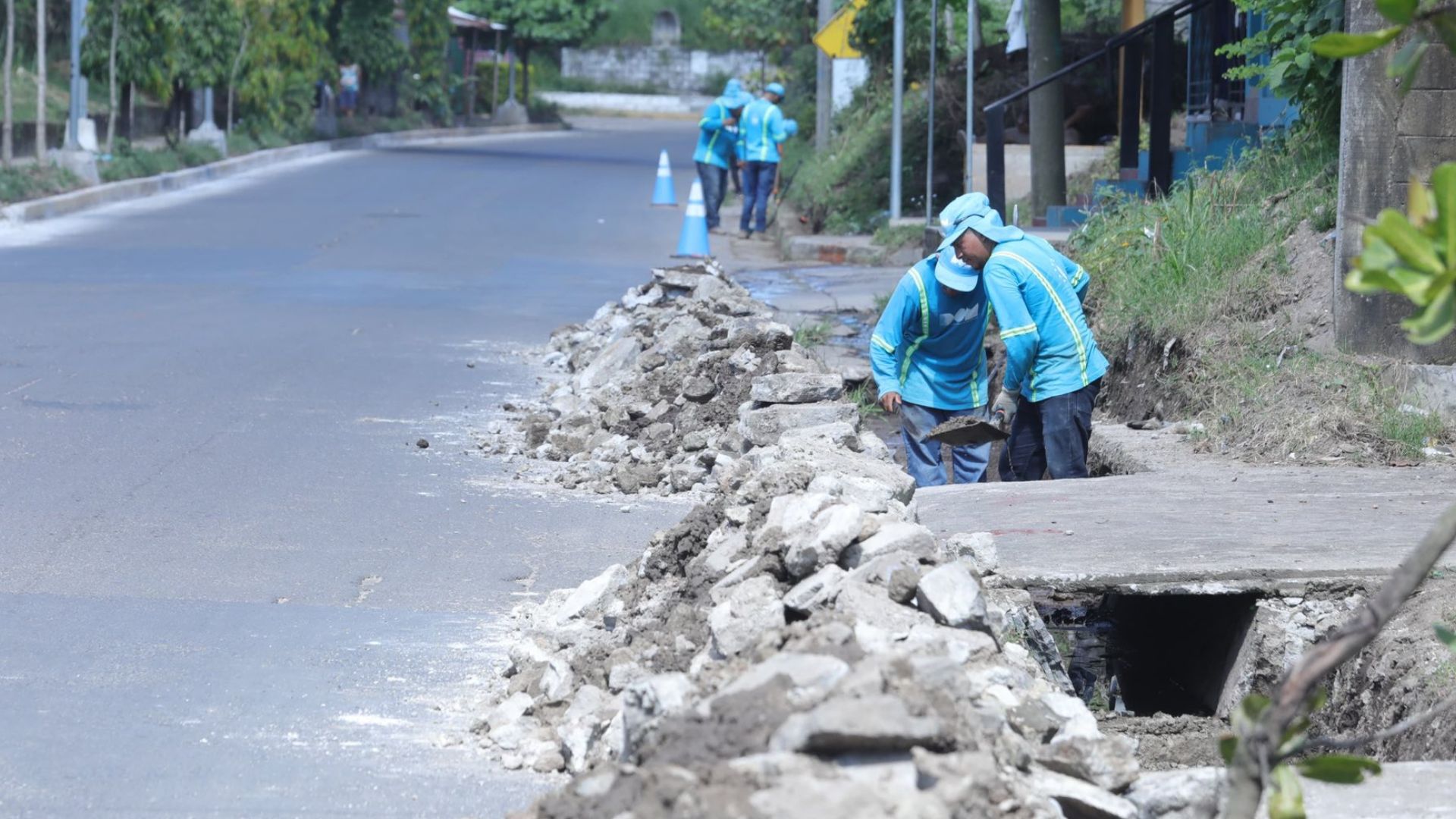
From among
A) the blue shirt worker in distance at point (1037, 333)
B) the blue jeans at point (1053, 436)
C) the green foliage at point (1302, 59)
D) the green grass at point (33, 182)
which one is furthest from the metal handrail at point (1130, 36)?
the green grass at point (33, 182)

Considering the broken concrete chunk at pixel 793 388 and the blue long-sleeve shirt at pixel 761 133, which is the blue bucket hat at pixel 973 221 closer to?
the broken concrete chunk at pixel 793 388

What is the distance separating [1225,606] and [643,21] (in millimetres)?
67608

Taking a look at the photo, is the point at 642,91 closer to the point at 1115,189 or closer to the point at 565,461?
the point at 1115,189

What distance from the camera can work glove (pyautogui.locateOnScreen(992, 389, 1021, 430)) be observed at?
758 centimetres

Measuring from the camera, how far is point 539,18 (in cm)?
5547

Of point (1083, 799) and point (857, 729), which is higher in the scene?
point (857, 729)

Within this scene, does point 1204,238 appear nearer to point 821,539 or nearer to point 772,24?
point 821,539

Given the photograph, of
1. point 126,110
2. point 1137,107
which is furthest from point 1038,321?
point 126,110

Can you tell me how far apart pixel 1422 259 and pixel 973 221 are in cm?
506

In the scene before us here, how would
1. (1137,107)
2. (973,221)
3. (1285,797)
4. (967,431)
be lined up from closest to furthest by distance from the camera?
(1285,797)
(973,221)
(967,431)
(1137,107)

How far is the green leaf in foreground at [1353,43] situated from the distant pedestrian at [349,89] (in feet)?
139

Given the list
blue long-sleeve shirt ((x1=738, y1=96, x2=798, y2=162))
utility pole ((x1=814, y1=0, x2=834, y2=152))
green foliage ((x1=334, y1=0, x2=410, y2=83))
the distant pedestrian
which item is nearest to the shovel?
blue long-sleeve shirt ((x1=738, y1=96, x2=798, y2=162))

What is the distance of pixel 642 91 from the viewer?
225ft

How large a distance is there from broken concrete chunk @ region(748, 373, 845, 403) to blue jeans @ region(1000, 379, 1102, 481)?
2.87 ft
